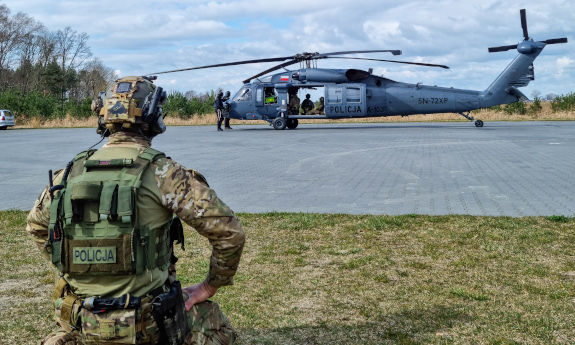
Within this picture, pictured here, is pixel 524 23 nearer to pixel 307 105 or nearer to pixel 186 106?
pixel 307 105

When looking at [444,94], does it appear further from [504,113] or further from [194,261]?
[194,261]

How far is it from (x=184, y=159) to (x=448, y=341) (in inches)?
440

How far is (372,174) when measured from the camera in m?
11.3

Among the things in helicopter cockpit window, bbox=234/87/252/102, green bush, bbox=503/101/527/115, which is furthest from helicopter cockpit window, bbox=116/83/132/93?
green bush, bbox=503/101/527/115

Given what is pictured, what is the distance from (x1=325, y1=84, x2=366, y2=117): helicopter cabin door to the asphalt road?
23.8 ft

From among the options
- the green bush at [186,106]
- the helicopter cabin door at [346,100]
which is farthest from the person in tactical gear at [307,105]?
the green bush at [186,106]

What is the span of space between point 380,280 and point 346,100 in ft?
69.8

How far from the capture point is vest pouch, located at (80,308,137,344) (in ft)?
8.31

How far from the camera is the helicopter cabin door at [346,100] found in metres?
25.9

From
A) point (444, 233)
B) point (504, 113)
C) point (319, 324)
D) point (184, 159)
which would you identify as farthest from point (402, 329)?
point (504, 113)

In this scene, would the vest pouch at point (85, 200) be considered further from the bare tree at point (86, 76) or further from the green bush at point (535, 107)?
the bare tree at point (86, 76)

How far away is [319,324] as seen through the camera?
14.2 feet

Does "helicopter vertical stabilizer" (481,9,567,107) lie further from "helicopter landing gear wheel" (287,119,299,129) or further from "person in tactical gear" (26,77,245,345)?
"person in tactical gear" (26,77,245,345)

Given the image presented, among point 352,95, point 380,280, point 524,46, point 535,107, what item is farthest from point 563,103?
point 380,280
